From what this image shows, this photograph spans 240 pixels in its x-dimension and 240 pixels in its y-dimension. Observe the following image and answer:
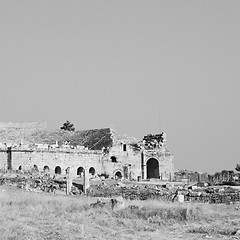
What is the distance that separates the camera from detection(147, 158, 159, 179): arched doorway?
64.6 metres

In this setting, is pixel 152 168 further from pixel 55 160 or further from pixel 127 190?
pixel 127 190

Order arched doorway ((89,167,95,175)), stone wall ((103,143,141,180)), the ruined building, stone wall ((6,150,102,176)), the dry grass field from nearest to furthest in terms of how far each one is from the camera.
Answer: the dry grass field → stone wall ((6,150,102,176)) → the ruined building → arched doorway ((89,167,95,175)) → stone wall ((103,143,141,180))

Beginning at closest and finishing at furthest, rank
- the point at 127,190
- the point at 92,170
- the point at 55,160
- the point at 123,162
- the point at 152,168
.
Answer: the point at 127,190 < the point at 55,160 < the point at 92,170 < the point at 123,162 < the point at 152,168

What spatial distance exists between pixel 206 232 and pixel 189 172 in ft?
167

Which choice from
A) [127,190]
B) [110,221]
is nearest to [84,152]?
[127,190]

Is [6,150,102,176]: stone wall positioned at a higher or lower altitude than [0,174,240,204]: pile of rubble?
higher

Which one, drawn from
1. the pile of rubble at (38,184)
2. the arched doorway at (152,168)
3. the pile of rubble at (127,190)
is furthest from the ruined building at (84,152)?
the pile of rubble at (38,184)

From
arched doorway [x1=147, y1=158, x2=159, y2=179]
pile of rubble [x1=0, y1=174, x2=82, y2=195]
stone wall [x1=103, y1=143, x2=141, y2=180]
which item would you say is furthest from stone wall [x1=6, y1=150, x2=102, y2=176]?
pile of rubble [x1=0, y1=174, x2=82, y2=195]

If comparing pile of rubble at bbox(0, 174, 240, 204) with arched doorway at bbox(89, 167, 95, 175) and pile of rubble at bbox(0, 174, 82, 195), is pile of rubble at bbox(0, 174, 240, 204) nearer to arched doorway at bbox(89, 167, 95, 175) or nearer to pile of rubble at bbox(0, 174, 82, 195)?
pile of rubble at bbox(0, 174, 82, 195)

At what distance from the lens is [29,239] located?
19453mm

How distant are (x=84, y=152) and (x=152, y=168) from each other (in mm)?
10546

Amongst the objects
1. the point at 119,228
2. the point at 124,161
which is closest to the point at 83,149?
the point at 124,161

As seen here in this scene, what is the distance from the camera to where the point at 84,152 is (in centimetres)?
5878

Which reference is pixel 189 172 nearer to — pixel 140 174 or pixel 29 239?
pixel 140 174
